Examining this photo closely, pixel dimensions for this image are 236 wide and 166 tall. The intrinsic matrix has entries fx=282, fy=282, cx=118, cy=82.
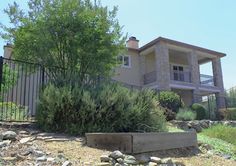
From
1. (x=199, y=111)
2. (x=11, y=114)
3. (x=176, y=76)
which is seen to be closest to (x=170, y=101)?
(x=199, y=111)

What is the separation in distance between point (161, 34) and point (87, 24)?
11.5 m

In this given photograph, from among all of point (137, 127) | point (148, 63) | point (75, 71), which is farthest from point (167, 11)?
point (148, 63)

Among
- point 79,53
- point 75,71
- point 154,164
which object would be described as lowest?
point 154,164

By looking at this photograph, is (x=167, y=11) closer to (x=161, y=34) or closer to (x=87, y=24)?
(x=87, y=24)

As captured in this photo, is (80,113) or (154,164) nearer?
(154,164)

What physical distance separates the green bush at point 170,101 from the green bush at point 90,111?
7.08 m

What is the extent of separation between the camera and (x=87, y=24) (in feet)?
30.7

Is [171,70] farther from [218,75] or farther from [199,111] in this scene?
[199,111]

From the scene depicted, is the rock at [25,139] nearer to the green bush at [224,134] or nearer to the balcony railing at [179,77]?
the green bush at [224,134]

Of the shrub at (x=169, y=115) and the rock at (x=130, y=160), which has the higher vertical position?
the shrub at (x=169, y=115)

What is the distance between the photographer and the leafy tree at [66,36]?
9.16 metres

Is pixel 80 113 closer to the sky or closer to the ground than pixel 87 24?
closer to the ground

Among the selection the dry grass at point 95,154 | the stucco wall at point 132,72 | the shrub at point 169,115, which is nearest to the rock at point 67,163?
the dry grass at point 95,154

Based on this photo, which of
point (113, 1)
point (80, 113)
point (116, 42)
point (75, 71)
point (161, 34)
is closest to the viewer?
point (80, 113)
